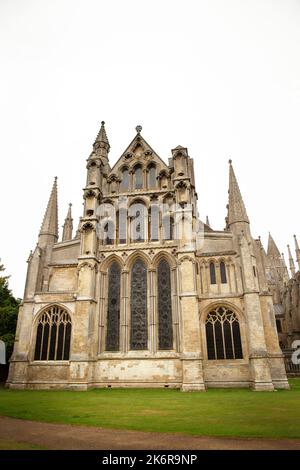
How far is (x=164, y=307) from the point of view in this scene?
23.9 m

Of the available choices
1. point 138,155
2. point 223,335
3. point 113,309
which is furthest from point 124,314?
point 138,155

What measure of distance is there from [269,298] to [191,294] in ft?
19.5

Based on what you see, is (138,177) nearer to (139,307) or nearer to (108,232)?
(108,232)

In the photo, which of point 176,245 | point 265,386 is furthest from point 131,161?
point 265,386

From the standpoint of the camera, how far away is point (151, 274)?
80.9 ft

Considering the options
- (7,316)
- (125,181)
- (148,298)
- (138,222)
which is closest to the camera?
(148,298)

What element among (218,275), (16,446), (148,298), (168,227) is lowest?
(16,446)

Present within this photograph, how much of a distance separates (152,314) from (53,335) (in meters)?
7.48

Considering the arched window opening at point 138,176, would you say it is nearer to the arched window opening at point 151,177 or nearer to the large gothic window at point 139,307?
the arched window opening at point 151,177

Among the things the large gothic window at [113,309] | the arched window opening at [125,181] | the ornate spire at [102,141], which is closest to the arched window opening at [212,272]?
the large gothic window at [113,309]

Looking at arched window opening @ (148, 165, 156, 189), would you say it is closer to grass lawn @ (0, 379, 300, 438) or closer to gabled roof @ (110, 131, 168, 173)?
gabled roof @ (110, 131, 168, 173)

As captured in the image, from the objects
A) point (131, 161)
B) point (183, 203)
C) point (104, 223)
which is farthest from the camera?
point (131, 161)

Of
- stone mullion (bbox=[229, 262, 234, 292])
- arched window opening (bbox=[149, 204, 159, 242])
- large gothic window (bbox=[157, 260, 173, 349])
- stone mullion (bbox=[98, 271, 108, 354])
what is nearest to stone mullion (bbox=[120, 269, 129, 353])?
stone mullion (bbox=[98, 271, 108, 354])

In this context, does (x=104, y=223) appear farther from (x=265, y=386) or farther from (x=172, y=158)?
(x=265, y=386)
